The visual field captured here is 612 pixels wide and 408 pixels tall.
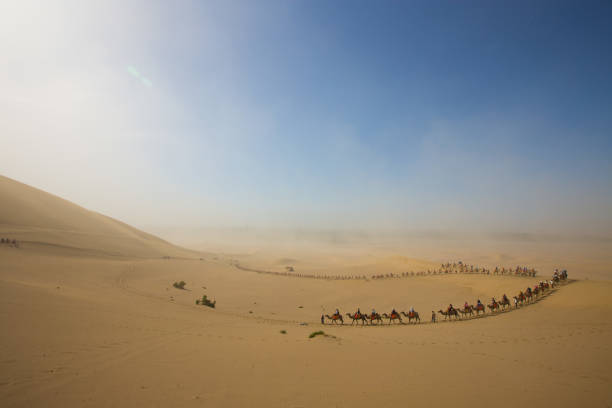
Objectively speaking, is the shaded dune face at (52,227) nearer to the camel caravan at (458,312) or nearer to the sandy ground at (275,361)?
the sandy ground at (275,361)

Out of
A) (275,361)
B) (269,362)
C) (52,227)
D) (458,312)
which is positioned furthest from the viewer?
(52,227)

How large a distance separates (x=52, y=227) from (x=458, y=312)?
61553 mm

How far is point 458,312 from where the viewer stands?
23.5m

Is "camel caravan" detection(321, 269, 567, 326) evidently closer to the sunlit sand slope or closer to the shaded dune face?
the sunlit sand slope

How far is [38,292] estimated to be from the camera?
44.4ft

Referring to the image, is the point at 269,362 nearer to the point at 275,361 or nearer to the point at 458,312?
the point at 275,361

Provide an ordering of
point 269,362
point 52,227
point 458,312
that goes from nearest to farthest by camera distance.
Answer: point 269,362 < point 458,312 < point 52,227

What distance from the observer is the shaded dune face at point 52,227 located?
36.7 meters

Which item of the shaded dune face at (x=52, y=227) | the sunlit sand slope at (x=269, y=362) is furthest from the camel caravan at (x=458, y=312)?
the shaded dune face at (x=52, y=227)

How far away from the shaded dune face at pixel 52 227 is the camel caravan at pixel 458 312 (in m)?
35.9

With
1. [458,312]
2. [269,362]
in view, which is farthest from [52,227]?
[458,312]

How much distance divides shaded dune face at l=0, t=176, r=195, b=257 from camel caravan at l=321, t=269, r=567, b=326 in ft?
118

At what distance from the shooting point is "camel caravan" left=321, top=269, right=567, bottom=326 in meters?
19.6

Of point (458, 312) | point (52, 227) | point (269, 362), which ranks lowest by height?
point (458, 312)
